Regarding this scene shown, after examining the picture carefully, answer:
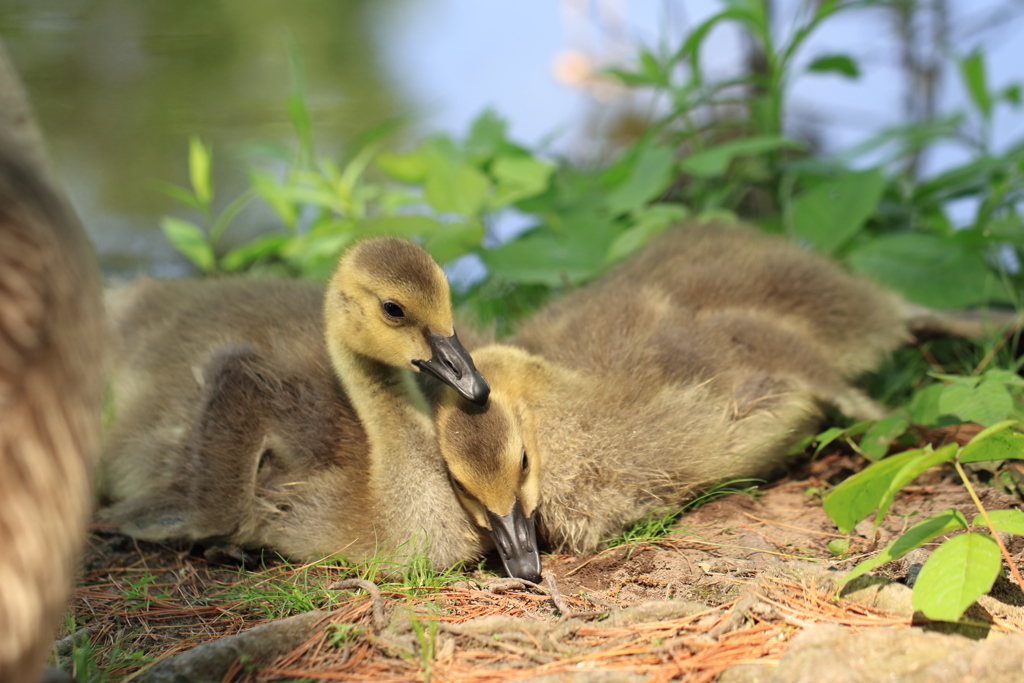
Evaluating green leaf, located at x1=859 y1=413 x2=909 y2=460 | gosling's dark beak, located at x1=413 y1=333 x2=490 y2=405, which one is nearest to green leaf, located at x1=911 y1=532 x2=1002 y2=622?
green leaf, located at x1=859 y1=413 x2=909 y2=460

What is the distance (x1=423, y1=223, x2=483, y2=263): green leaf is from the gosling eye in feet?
3.67

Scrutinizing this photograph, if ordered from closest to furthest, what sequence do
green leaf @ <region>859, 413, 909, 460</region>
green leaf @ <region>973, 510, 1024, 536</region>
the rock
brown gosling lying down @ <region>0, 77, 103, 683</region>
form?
brown gosling lying down @ <region>0, 77, 103, 683</region>
the rock
green leaf @ <region>973, 510, 1024, 536</region>
green leaf @ <region>859, 413, 909, 460</region>

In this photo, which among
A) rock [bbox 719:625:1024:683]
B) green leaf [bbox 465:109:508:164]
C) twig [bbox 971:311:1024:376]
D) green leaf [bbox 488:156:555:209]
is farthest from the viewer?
green leaf [bbox 465:109:508:164]

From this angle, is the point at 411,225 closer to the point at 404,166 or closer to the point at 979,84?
the point at 404,166

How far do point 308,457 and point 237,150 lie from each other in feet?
8.31

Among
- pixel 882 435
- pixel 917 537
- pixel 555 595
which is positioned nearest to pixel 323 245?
pixel 555 595

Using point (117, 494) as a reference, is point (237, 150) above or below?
above

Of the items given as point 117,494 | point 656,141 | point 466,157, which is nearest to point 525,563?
point 117,494

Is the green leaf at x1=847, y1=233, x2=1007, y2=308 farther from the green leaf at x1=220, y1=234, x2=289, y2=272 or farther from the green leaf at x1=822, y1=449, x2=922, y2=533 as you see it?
the green leaf at x1=220, y1=234, x2=289, y2=272

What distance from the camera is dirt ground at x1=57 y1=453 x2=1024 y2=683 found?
1670 millimetres

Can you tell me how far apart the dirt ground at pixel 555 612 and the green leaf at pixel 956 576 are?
0.08m

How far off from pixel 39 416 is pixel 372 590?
104 centimetres

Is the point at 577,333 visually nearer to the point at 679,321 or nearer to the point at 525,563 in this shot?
the point at 679,321

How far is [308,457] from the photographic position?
95.7 inches
